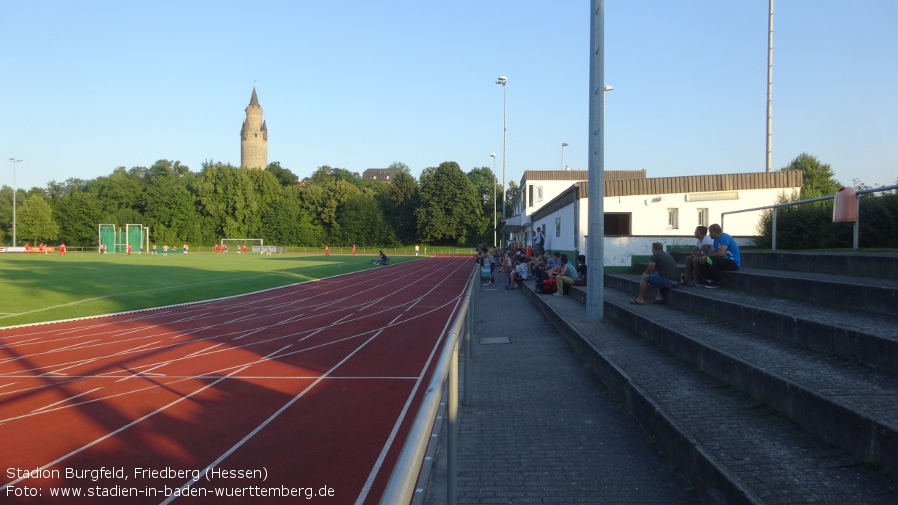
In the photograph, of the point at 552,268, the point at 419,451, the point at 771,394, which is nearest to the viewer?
the point at 419,451

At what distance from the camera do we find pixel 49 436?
6379mm

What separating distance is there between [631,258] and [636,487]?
14932 millimetres

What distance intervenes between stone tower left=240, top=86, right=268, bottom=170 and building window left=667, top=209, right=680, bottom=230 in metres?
122

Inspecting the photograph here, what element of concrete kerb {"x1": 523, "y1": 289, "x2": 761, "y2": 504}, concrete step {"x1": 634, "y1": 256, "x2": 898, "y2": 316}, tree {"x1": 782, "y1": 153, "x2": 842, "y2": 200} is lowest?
concrete kerb {"x1": 523, "y1": 289, "x2": 761, "y2": 504}

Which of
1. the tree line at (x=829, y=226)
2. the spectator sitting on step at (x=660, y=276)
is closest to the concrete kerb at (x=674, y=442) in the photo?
the spectator sitting on step at (x=660, y=276)

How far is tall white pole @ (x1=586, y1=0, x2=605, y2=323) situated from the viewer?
35.5ft

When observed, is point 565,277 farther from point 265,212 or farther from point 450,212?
point 265,212

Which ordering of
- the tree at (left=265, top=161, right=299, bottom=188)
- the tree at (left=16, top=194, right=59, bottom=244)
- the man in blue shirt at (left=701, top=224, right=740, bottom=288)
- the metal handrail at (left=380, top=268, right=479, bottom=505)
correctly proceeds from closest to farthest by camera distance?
the metal handrail at (left=380, top=268, right=479, bottom=505), the man in blue shirt at (left=701, top=224, right=740, bottom=288), the tree at (left=16, top=194, right=59, bottom=244), the tree at (left=265, top=161, right=299, bottom=188)

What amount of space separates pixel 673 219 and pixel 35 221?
3588 inches

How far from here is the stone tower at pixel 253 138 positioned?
442 feet

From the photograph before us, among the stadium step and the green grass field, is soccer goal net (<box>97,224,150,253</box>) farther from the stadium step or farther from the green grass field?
the stadium step

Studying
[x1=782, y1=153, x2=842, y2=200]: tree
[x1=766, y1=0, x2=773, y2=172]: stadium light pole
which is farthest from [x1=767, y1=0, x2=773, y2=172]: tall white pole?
[x1=782, y1=153, x2=842, y2=200]: tree

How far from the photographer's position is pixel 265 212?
92812mm

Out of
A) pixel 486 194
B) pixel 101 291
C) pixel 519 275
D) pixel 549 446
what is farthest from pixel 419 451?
pixel 486 194
